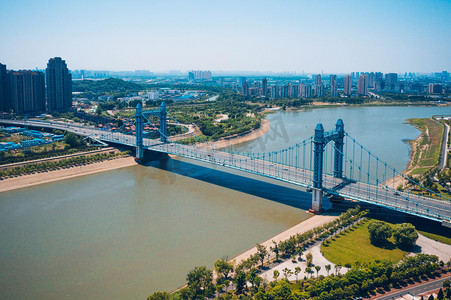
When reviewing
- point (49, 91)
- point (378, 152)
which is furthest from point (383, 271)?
point (49, 91)

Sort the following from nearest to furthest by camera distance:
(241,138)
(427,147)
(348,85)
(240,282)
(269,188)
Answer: (240,282)
(269,188)
(427,147)
(241,138)
(348,85)

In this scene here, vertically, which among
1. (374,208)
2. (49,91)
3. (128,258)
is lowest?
(128,258)

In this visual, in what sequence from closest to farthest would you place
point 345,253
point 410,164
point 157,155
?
1. point 345,253
2. point 410,164
3. point 157,155

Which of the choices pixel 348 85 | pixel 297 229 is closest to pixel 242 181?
pixel 297 229

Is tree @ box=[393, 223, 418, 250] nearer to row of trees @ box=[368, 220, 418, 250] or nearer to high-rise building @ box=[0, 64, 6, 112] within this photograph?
row of trees @ box=[368, 220, 418, 250]

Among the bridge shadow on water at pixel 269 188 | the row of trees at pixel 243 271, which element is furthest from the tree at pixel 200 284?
the bridge shadow on water at pixel 269 188

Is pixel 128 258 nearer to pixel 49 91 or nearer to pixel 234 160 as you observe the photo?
pixel 234 160

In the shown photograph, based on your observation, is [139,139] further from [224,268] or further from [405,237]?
[405,237]
